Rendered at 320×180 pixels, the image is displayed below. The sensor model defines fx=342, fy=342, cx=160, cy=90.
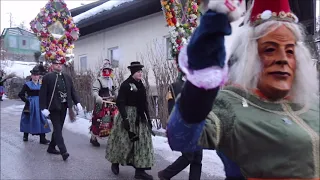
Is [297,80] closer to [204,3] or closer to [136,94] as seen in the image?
[204,3]

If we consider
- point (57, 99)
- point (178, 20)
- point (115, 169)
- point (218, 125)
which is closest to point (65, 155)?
point (57, 99)

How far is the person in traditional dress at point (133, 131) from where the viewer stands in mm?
4871

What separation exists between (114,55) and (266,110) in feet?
39.9

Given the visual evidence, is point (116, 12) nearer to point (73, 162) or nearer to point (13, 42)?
point (73, 162)

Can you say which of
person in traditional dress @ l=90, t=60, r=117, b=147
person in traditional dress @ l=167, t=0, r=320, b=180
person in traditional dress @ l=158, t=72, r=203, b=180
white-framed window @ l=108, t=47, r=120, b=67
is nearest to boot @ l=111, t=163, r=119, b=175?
person in traditional dress @ l=158, t=72, r=203, b=180

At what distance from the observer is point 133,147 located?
4973 millimetres

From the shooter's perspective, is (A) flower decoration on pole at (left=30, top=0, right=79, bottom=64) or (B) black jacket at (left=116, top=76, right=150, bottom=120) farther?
(A) flower decoration on pole at (left=30, top=0, right=79, bottom=64)

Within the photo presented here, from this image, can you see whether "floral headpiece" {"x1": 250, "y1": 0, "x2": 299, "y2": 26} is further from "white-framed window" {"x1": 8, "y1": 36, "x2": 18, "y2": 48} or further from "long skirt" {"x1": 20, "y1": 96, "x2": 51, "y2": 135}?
"white-framed window" {"x1": 8, "y1": 36, "x2": 18, "y2": 48}

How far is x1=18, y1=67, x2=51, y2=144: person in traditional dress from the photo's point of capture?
25.3 ft

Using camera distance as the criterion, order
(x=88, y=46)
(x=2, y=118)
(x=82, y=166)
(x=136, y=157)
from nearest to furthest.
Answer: (x=136, y=157) < (x=82, y=166) < (x=2, y=118) < (x=88, y=46)

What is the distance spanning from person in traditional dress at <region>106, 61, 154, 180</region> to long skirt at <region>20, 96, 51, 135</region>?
3.27 meters

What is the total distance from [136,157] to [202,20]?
4.00 m

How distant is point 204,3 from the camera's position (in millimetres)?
1200

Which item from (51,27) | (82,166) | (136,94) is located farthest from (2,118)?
Result: (136,94)
